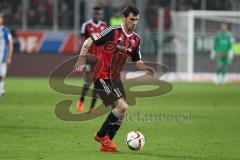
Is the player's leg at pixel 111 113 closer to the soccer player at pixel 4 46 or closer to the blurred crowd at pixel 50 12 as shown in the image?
the soccer player at pixel 4 46

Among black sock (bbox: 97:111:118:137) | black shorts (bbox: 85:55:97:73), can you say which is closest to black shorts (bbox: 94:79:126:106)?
black sock (bbox: 97:111:118:137)

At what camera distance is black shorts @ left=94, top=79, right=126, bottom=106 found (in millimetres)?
11625

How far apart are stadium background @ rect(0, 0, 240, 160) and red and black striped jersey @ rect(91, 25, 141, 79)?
124cm

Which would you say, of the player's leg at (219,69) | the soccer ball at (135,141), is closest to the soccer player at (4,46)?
the soccer ball at (135,141)

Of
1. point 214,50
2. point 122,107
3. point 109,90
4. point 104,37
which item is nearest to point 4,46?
point 104,37

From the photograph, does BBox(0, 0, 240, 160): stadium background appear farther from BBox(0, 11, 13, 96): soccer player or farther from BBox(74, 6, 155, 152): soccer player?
BBox(0, 11, 13, 96): soccer player

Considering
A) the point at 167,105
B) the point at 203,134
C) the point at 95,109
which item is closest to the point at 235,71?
the point at 167,105

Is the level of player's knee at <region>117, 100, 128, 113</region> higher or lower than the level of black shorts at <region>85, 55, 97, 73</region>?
higher

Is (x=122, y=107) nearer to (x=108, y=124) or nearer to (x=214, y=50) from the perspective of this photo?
(x=108, y=124)

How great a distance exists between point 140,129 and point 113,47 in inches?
142

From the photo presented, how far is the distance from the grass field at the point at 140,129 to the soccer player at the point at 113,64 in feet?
1.29

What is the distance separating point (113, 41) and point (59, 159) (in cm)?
229

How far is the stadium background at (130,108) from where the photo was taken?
11859 millimetres

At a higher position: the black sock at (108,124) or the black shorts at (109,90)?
the black shorts at (109,90)
